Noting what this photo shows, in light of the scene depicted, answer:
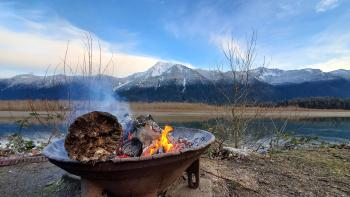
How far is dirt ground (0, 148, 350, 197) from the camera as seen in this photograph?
3719 mm

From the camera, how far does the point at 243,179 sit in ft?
13.5

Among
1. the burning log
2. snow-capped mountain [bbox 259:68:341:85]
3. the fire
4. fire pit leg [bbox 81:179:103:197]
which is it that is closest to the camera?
the burning log

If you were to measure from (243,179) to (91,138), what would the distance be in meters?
2.57

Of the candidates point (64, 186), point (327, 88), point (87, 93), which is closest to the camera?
point (64, 186)

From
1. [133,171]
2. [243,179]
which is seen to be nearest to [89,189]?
[133,171]

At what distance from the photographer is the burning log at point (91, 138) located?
218cm

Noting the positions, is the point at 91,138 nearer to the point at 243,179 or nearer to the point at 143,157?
the point at 143,157

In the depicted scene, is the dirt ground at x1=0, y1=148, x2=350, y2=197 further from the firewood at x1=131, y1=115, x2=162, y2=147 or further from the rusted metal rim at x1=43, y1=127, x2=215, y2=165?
the firewood at x1=131, y1=115, x2=162, y2=147

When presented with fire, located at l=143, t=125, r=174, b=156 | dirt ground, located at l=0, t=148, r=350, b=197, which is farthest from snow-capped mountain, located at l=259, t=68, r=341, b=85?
fire, located at l=143, t=125, r=174, b=156

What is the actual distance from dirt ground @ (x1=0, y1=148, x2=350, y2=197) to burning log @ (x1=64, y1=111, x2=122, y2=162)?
5.06 feet

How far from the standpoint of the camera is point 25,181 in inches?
174

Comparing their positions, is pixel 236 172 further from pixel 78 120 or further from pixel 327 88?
pixel 327 88

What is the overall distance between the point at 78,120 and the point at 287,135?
647 cm

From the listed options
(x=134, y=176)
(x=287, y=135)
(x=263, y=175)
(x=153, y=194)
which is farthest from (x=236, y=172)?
(x=287, y=135)
